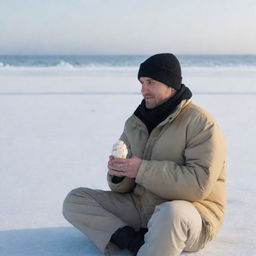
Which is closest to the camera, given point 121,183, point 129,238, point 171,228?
point 171,228

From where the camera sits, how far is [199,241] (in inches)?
108

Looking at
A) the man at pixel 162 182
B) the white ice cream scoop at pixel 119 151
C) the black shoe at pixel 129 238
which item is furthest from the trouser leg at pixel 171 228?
the white ice cream scoop at pixel 119 151

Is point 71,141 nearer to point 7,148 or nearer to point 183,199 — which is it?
point 7,148

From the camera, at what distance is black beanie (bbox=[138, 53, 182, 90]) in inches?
110

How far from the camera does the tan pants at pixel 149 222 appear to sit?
251cm

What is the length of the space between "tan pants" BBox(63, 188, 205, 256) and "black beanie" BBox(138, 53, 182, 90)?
0.63 m

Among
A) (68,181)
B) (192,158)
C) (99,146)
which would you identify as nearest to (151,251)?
(192,158)

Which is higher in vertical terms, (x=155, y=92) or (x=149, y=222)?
(x=155, y=92)

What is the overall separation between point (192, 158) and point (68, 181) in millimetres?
2031

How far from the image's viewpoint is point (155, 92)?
2.83 m

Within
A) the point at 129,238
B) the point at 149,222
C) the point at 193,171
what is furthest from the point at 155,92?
the point at 129,238

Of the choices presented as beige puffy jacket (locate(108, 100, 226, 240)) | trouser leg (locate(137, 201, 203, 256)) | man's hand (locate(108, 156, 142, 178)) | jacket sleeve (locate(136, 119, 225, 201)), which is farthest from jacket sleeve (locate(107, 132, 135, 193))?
trouser leg (locate(137, 201, 203, 256))

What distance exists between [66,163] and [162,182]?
2663 millimetres

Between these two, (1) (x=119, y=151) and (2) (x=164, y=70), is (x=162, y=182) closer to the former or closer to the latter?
(1) (x=119, y=151)
